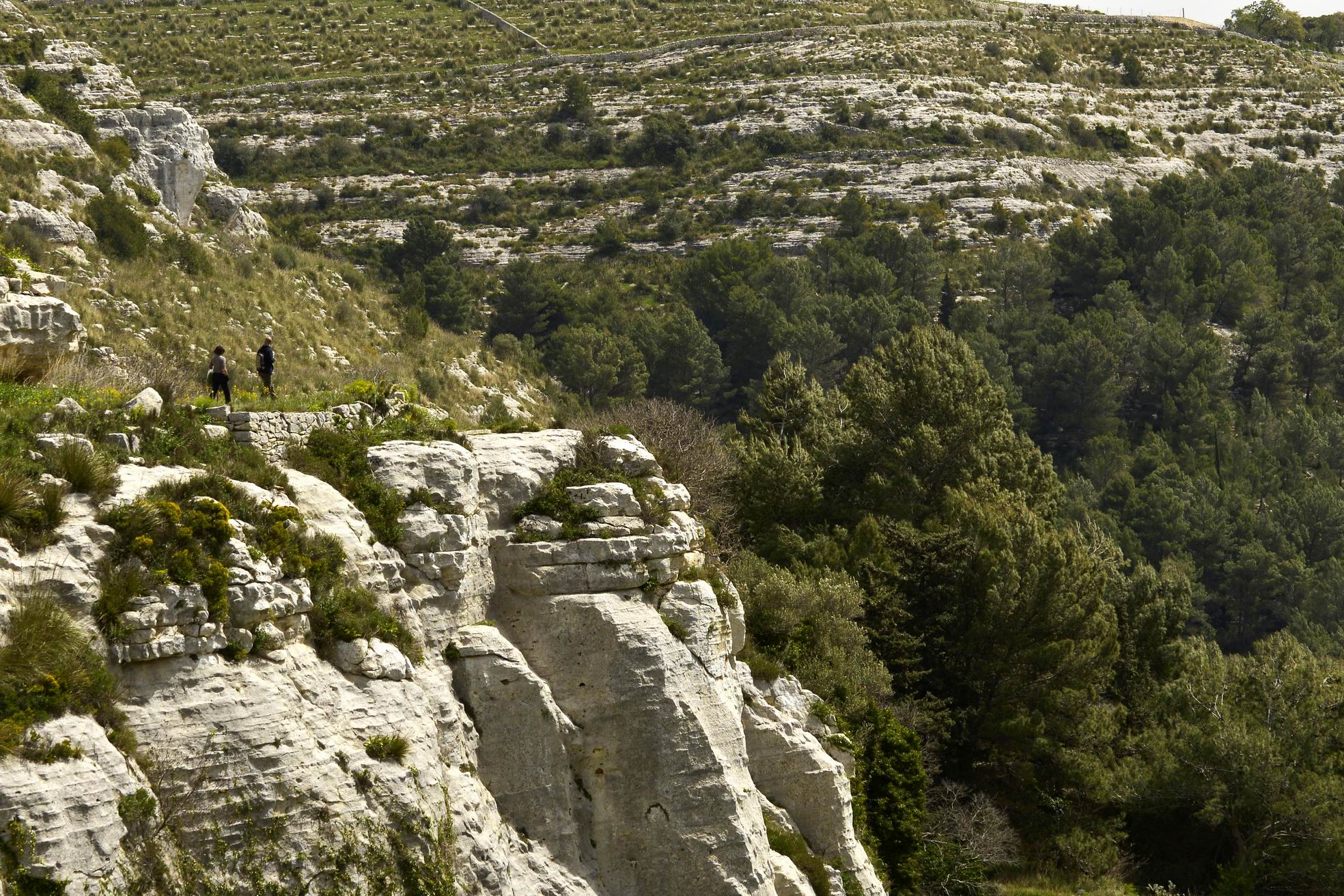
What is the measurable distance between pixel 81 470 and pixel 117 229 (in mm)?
34109

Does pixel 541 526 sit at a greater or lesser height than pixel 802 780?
greater

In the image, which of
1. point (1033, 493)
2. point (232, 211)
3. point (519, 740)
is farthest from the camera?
point (232, 211)

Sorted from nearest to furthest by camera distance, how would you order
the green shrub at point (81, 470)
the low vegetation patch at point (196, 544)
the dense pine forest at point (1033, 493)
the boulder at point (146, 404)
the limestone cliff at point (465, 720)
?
the limestone cliff at point (465, 720)
the low vegetation patch at point (196, 544)
the green shrub at point (81, 470)
the boulder at point (146, 404)
the dense pine forest at point (1033, 493)

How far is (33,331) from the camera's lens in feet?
75.2

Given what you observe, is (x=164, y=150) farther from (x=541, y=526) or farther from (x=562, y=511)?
(x=541, y=526)

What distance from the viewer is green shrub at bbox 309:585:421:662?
746 inches

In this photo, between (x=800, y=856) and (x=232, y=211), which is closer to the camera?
(x=800, y=856)

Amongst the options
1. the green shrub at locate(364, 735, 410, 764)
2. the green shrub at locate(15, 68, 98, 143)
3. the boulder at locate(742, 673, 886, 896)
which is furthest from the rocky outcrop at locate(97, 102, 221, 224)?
the green shrub at locate(364, 735, 410, 764)

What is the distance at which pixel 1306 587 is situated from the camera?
65.2 metres

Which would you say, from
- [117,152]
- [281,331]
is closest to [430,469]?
[281,331]

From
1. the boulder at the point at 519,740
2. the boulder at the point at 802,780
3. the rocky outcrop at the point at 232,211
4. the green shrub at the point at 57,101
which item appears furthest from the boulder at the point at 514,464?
the rocky outcrop at the point at 232,211

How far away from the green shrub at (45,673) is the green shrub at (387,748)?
10.7ft

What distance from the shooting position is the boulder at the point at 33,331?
74.0ft

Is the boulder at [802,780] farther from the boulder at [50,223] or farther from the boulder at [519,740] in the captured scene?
the boulder at [50,223]
